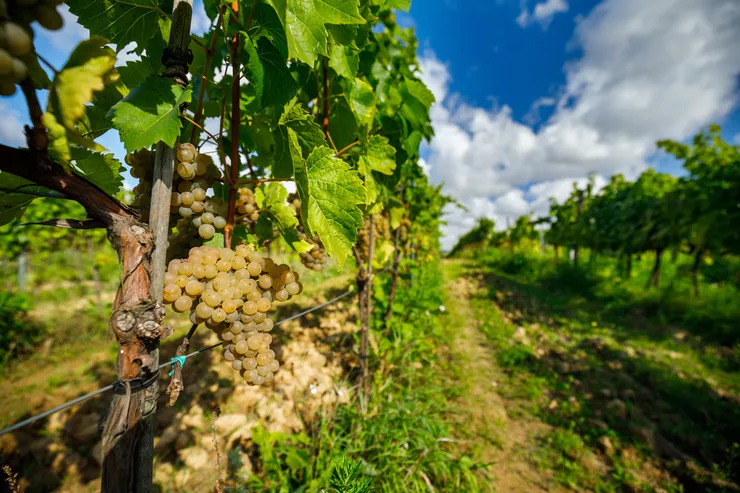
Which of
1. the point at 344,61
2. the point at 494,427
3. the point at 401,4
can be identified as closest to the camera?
the point at 344,61

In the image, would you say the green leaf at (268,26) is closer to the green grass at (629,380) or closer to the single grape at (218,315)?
the single grape at (218,315)

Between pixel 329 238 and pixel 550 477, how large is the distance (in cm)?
350

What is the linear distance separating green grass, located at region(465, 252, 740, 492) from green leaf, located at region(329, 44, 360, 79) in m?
3.82

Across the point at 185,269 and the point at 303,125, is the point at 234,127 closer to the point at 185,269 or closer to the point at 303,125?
the point at 303,125

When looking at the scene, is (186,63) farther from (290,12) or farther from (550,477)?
(550,477)

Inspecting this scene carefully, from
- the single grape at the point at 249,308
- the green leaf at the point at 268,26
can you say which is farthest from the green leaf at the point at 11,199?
the green leaf at the point at 268,26

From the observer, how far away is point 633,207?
→ 9859 millimetres

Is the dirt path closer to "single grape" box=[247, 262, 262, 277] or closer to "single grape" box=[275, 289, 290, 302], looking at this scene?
"single grape" box=[275, 289, 290, 302]

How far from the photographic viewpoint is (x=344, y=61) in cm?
131

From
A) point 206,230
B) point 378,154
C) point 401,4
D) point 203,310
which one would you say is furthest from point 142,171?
point 401,4

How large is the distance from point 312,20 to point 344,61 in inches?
21.8

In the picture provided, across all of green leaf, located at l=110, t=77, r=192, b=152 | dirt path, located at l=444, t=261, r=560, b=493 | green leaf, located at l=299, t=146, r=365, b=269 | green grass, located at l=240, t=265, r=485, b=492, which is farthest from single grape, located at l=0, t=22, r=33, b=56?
dirt path, located at l=444, t=261, r=560, b=493

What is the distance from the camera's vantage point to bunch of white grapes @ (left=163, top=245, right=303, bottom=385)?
895mm

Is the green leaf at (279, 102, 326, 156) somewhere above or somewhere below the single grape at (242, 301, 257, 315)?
above
